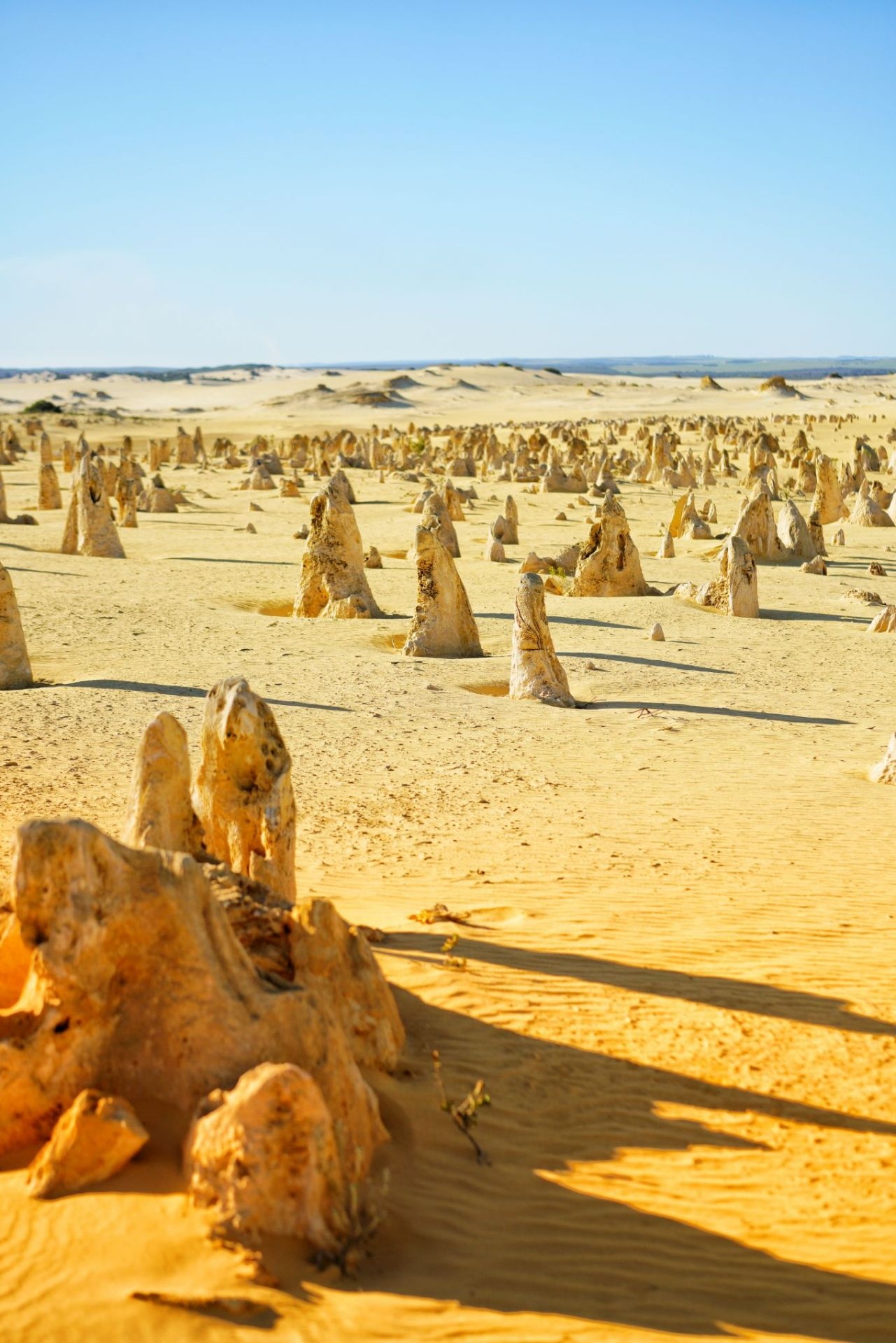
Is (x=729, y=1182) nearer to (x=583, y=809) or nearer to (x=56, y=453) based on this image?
(x=583, y=809)

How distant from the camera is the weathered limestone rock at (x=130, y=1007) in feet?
14.7

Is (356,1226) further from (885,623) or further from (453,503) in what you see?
(453,503)

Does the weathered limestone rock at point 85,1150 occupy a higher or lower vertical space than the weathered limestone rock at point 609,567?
lower

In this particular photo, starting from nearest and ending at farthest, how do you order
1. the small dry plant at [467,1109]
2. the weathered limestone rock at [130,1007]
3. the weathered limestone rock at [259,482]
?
the weathered limestone rock at [130,1007] < the small dry plant at [467,1109] < the weathered limestone rock at [259,482]

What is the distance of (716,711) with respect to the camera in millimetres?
12773

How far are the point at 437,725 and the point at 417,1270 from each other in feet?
25.9

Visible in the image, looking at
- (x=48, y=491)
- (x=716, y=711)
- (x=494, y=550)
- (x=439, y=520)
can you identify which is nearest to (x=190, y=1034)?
(x=716, y=711)

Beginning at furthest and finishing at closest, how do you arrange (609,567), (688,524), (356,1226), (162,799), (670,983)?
(688,524), (609,567), (670,983), (162,799), (356,1226)

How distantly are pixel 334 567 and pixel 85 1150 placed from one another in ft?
42.7

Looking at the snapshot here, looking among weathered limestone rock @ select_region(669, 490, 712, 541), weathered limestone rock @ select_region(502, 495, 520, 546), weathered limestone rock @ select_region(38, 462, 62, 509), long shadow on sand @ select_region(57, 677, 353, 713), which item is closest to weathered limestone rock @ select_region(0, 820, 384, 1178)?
long shadow on sand @ select_region(57, 677, 353, 713)

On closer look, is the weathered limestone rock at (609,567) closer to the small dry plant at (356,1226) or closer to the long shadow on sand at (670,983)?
the long shadow on sand at (670,983)

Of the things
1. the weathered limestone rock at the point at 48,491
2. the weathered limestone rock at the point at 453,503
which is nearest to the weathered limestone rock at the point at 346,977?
the weathered limestone rock at the point at 453,503

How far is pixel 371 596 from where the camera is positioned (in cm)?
1728

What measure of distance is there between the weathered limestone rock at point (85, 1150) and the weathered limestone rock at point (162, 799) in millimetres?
→ 1931
